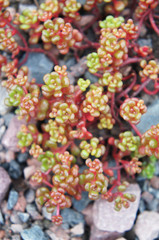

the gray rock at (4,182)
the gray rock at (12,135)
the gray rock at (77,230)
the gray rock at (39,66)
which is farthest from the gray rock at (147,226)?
the gray rock at (39,66)

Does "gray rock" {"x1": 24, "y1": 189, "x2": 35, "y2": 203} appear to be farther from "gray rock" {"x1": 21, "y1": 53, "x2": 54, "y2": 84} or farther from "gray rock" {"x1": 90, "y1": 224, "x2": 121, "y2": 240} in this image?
"gray rock" {"x1": 21, "y1": 53, "x2": 54, "y2": 84}

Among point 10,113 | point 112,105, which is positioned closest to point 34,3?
point 10,113

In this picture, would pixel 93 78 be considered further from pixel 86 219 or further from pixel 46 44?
pixel 86 219

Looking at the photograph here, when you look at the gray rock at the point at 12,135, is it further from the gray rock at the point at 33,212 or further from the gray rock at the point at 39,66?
the gray rock at the point at 33,212

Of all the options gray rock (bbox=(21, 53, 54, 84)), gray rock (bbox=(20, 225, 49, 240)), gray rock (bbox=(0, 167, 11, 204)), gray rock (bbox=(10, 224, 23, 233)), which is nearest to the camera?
gray rock (bbox=(20, 225, 49, 240))

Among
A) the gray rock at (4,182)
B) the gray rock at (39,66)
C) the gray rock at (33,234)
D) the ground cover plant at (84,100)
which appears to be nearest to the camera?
the ground cover plant at (84,100)

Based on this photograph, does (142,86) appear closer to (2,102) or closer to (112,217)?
(112,217)

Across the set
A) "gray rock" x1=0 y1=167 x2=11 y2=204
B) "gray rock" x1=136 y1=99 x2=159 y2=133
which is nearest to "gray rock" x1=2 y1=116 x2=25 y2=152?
"gray rock" x1=0 y1=167 x2=11 y2=204
